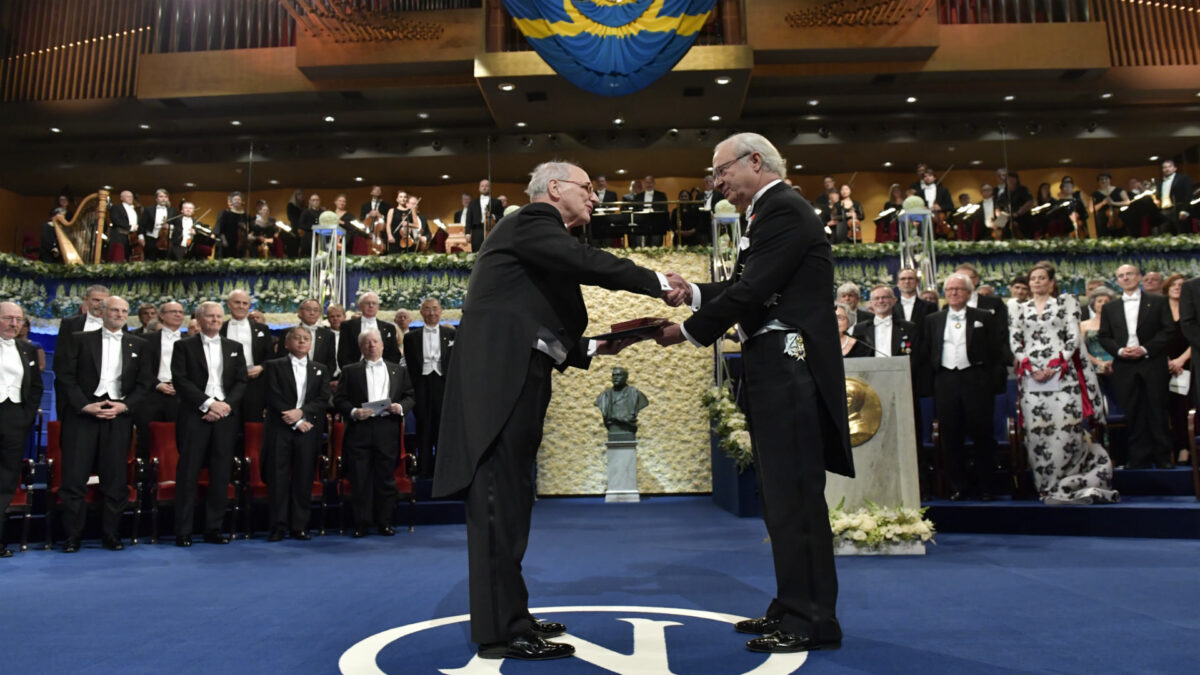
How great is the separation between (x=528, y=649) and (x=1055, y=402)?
180 inches

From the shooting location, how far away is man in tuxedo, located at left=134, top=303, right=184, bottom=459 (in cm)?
626

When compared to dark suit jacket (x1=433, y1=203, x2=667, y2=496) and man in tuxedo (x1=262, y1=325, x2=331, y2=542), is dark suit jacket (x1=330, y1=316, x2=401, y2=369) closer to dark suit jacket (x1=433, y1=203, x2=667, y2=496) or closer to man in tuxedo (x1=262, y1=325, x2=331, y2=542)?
man in tuxedo (x1=262, y1=325, x2=331, y2=542)

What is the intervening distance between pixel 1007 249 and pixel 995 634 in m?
10.9

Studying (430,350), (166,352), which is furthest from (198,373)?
(430,350)

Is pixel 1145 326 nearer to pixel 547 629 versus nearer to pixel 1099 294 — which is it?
pixel 1099 294

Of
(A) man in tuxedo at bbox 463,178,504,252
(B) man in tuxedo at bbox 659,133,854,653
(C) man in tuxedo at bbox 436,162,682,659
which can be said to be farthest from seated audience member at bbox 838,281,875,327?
(A) man in tuxedo at bbox 463,178,504,252

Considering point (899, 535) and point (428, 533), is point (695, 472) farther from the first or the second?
point (899, 535)

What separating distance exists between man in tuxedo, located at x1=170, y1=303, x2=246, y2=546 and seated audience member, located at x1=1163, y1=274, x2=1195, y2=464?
22.4 ft

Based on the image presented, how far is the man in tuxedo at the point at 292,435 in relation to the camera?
6.22 meters

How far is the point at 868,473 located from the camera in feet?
15.8

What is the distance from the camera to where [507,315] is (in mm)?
2713

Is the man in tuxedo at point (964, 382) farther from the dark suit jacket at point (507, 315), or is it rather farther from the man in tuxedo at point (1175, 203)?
the man in tuxedo at point (1175, 203)

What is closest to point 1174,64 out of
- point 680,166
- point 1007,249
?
point 1007,249

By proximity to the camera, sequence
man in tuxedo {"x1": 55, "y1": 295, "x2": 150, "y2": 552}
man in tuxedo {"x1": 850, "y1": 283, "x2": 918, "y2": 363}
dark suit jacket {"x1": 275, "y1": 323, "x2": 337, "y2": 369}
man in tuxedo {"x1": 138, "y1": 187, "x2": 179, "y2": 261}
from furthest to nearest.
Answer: man in tuxedo {"x1": 138, "y1": 187, "x2": 179, "y2": 261} < dark suit jacket {"x1": 275, "y1": 323, "x2": 337, "y2": 369} < man in tuxedo {"x1": 850, "y1": 283, "x2": 918, "y2": 363} < man in tuxedo {"x1": 55, "y1": 295, "x2": 150, "y2": 552}
